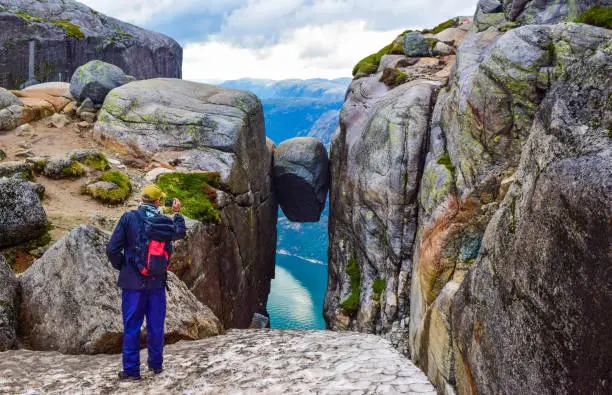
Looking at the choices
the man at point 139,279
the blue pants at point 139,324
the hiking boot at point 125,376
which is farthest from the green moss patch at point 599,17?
the hiking boot at point 125,376

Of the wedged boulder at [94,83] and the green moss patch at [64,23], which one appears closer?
the wedged boulder at [94,83]

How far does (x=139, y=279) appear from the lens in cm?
914

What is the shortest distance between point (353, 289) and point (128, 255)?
19.8 metres

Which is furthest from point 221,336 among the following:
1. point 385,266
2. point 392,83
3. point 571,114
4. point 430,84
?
point 392,83

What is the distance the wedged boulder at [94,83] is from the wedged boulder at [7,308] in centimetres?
2122

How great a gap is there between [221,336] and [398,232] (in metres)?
12.4

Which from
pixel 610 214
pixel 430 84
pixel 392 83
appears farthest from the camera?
pixel 392 83

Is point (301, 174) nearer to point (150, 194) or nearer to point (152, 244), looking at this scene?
point (150, 194)

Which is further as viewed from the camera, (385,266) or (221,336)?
(385,266)

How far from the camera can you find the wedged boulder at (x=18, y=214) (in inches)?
568

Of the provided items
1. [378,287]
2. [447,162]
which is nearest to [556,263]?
[447,162]

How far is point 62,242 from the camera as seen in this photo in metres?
12.0

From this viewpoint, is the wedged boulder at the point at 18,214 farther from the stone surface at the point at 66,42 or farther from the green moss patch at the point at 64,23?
the green moss patch at the point at 64,23

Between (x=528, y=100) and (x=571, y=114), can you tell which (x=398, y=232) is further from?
(x=571, y=114)
